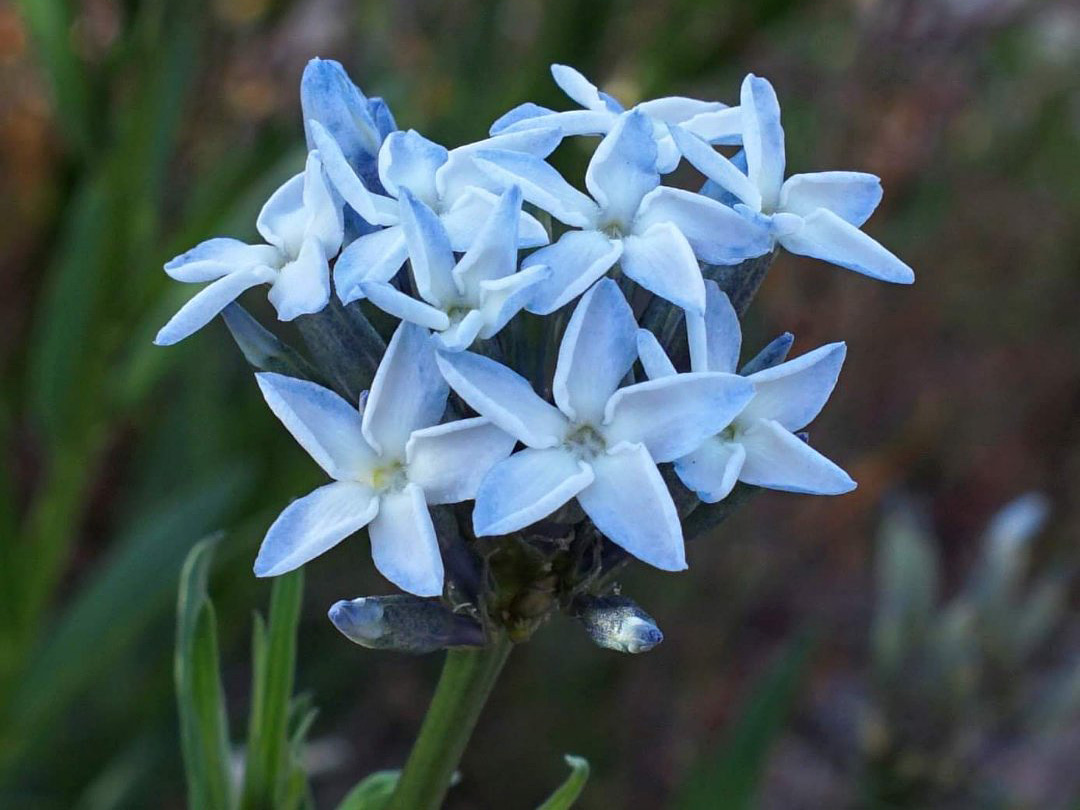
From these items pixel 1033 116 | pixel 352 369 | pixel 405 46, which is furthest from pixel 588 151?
pixel 1033 116

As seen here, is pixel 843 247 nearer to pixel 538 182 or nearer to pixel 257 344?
pixel 538 182

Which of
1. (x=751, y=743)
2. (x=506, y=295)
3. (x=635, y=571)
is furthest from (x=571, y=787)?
(x=635, y=571)

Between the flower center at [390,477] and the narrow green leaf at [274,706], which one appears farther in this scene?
the narrow green leaf at [274,706]

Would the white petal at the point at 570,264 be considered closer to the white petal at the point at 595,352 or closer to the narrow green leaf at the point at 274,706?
the white petal at the point at 595,352

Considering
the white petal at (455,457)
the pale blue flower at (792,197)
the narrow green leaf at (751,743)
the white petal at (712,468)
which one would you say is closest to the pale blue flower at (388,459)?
the white petal at (455,457)

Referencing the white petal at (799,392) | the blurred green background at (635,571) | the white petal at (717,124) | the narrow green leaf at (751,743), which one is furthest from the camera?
the blurred green background at (635,571)

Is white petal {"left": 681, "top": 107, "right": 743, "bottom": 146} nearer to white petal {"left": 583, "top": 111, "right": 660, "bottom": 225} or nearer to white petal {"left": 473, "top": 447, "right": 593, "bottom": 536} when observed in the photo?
white petal {"left": 583, "top": 111, "right": 660, "bottom": 225}

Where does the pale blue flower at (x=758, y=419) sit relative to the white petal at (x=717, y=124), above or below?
below
